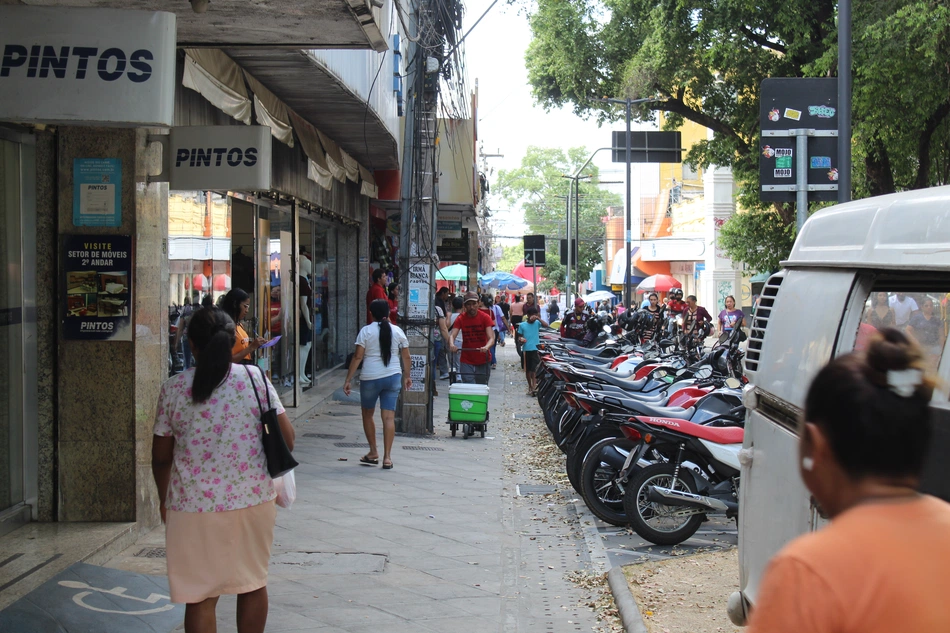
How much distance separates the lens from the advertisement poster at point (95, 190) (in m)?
6.90

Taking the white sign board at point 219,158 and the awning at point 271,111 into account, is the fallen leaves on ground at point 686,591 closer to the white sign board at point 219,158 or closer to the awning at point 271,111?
the white sign board at point 219,158

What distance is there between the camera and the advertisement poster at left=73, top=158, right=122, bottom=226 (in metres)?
6.90

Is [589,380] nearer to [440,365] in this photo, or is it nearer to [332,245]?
[332,245]

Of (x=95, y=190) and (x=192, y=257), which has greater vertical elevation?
(x=95, y=190)

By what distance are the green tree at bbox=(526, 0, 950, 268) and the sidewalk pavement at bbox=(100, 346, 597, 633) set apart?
9604 millimetres

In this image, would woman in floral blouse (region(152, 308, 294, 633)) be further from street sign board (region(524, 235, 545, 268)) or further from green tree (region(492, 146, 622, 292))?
green tree (region(492, 146, 622, 292))

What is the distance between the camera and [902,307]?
3.57 meters

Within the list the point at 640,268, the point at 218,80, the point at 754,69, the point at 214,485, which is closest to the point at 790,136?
the point at 218,80

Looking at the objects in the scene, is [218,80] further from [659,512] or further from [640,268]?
[640,268]

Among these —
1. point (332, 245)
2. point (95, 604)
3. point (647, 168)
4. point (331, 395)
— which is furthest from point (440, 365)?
point (647, 168)

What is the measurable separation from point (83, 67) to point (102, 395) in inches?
100

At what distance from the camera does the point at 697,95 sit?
71.3ft

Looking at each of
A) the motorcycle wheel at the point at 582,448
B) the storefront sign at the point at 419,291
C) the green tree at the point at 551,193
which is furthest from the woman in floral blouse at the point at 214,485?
the green tree at the point at 551,193

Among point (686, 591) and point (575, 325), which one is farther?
point (575, 325)
